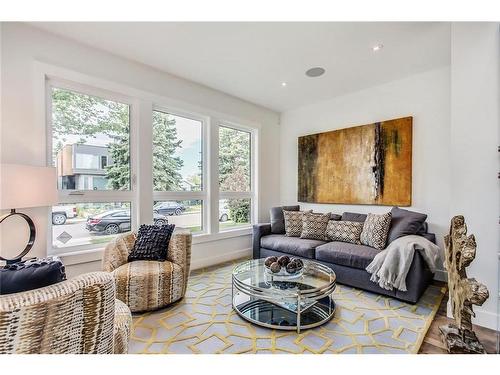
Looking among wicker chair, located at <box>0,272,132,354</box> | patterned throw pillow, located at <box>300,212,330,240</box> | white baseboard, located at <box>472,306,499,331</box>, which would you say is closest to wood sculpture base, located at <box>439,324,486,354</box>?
white baseboard, located at <box>472,306,499,331</box>

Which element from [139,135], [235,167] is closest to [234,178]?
[235,167]

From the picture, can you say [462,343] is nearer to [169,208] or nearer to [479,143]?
[479,143]

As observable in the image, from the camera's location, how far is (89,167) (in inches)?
103

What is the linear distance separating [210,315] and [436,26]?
3207 millimetres

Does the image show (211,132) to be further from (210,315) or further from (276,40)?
(210,315)

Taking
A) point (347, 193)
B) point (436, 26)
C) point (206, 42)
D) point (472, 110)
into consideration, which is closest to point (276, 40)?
point (206, 42)

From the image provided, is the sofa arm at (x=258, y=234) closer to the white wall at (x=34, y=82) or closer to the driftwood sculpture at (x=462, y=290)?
the white wall at (x=34, y=82)

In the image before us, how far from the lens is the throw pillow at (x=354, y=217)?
324 centimetres

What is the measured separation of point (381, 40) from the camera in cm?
235

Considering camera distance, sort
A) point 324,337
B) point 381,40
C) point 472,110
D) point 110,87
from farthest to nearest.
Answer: point 110,87 < point 381,40 < point 472,110 < point 324,337

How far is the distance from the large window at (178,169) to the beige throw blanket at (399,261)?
2.34m

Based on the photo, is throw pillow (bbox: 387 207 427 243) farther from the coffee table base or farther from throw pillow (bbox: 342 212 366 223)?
the coffee table base

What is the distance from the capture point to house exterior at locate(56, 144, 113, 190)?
246cm

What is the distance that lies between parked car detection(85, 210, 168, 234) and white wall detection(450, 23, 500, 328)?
10.8ft
